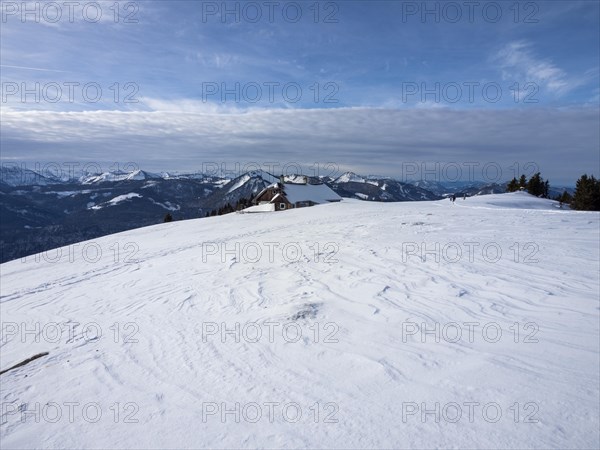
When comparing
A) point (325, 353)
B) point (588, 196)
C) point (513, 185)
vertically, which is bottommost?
point (325, 353)

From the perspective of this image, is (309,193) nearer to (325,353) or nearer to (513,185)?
(513,185)

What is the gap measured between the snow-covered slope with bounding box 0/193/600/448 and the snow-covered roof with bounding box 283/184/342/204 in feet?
174

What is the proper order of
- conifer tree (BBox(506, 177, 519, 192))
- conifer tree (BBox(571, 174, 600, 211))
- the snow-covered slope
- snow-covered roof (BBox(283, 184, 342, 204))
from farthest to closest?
snow-covered roof (BBox(283, 184, 342, 204))
conifer tree (BBox(506, 177, 519, 192))
conifer tree (BBox(571, 174, 600, 211))
the snow-covered slope

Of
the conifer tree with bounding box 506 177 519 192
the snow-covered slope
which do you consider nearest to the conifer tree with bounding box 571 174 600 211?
the conifer tree with bounding box 506 177 519 192

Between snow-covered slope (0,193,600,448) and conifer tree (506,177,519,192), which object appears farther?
conifer tree (506,177,519,192)

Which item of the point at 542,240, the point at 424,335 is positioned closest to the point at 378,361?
the point at 424,335

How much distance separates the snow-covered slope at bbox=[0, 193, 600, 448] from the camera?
5324mm

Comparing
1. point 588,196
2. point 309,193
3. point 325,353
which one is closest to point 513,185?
point 588,196

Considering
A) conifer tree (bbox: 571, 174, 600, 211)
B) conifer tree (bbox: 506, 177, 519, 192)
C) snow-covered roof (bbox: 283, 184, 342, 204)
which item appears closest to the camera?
conifer tree (bbox: 571, 174, 600, 211)

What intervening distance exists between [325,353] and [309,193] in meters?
67.0

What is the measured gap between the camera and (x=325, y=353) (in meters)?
7.52

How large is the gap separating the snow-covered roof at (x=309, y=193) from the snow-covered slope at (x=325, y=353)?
53.1m

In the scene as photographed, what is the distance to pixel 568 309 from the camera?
8.84 metres

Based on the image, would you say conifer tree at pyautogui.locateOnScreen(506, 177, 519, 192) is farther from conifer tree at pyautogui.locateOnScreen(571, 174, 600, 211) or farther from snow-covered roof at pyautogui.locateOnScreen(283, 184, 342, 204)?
snow-covered roof at pyautogui.locateOnScreen(283, 184, 342, 204)
